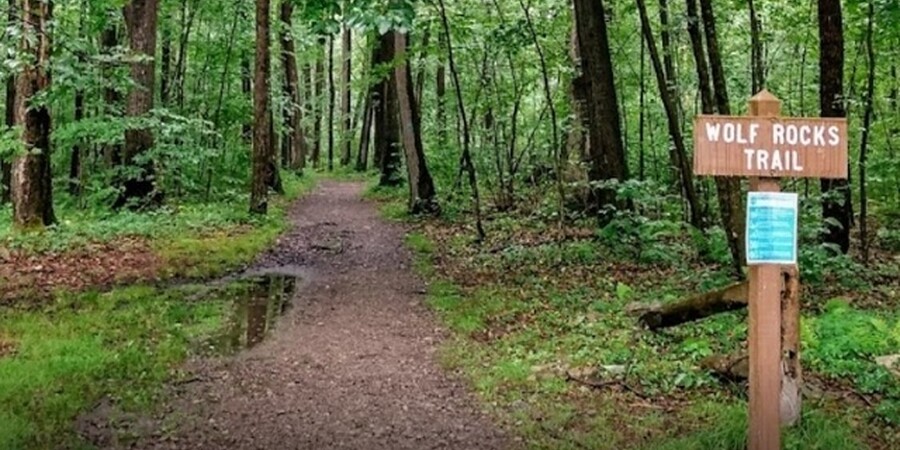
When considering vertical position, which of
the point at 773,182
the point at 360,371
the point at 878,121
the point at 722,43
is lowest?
the point at 360,371

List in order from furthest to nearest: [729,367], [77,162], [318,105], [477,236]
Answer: [318,105]
[77,162]
[477,236]
[729,367]

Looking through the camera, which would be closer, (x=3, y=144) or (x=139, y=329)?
(x=139, y=329)

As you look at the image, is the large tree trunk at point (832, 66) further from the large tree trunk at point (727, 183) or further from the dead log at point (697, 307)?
the dead log at point (697, 307)

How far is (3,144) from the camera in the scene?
38.4 ft

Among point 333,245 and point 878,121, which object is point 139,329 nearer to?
point 333,245

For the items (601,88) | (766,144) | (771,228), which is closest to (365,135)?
(601,88)

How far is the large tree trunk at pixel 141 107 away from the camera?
1707cm

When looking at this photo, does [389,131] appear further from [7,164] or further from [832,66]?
[832,66]

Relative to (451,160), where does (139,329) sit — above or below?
below

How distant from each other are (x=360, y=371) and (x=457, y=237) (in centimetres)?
839

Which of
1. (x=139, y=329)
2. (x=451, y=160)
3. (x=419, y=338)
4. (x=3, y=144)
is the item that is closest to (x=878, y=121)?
(x=451, y=160)

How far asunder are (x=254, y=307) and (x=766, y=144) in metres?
7.06

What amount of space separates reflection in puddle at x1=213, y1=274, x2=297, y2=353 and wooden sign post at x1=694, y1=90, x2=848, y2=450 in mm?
5271

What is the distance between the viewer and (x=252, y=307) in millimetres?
10125
